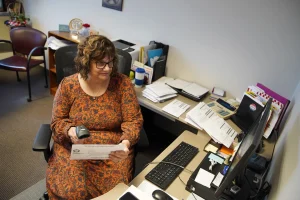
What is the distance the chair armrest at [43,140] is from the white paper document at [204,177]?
864 mm

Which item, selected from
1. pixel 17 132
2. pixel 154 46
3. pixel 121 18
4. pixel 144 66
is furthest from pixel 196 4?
pixel 17 132

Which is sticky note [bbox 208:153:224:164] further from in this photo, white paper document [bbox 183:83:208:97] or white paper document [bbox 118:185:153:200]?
white paper document [bbox 183:83:208:97]

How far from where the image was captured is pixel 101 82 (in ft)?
4.76

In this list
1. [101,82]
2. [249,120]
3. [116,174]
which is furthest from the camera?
[249,120]

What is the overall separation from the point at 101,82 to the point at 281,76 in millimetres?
1448

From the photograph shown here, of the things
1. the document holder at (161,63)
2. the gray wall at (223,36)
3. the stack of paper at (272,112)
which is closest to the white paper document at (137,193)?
the stack of paper at (272,112)

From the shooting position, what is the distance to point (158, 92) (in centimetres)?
193

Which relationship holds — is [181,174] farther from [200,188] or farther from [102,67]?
[102,67]

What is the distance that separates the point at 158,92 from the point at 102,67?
0.70 m

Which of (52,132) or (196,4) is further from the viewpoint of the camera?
(196,4)

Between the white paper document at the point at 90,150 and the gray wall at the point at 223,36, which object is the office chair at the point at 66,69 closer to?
the white paper document at the point at 90,150

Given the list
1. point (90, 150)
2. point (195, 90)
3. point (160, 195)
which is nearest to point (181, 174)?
point (160, 195)

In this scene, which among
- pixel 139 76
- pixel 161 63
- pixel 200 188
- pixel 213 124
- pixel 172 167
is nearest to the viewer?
pixel 200 188

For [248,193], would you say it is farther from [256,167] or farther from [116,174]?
[116,174]
